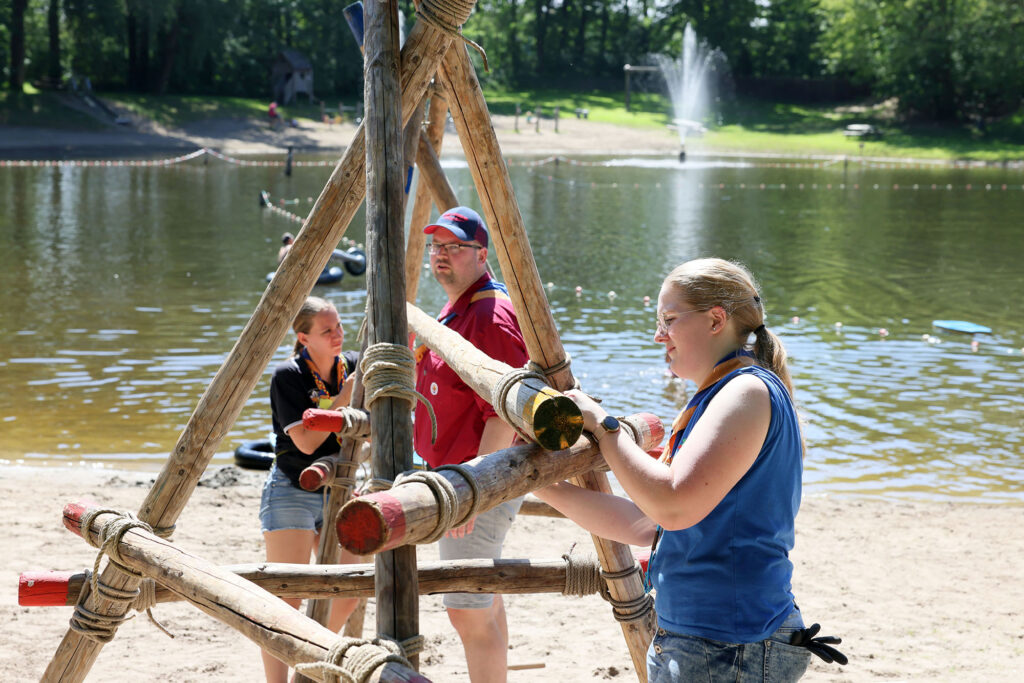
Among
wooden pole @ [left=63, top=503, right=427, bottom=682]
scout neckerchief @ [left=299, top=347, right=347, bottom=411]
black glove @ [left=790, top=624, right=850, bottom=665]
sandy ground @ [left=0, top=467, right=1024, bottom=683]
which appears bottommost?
sandy ground @ [left=0, top=467, right=1024, bottom=683]

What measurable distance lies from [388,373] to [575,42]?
75745 mm

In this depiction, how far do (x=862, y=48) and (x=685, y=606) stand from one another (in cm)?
6663

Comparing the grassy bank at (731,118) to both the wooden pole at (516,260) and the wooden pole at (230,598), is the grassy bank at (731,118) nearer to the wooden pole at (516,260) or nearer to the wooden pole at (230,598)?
the wooden pole at (516,260)

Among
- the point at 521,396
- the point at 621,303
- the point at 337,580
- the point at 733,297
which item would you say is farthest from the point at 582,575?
the point at 621,303

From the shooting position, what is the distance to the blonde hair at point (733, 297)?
2.66m

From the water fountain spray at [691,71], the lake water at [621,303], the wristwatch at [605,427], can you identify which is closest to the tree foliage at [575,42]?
the water fountain spray at [691,71]

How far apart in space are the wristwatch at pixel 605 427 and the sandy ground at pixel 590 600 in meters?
2.89

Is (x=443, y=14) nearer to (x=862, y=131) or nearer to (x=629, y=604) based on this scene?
(x=629, y=604)

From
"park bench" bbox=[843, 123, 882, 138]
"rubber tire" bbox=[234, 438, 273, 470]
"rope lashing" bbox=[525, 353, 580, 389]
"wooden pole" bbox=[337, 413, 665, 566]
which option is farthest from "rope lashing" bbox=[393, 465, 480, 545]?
"park bench" bbox=[843, 123, 882, 138]

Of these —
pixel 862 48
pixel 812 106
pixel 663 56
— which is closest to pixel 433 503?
pixel 862 48

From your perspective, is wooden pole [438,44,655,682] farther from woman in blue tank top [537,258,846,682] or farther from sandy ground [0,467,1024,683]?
sandy ground [0,467,1024,683]

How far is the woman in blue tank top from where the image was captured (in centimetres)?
248

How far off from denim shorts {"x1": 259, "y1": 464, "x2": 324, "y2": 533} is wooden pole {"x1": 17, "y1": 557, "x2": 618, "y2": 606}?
1150mm

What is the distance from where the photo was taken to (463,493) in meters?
2.66
